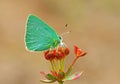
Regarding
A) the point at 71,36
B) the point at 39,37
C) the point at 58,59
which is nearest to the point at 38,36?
the point at 39,37

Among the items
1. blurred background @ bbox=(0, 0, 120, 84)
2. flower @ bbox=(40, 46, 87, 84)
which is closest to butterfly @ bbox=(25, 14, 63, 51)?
→ flower @ bbox=(40, 46, 87, 84)

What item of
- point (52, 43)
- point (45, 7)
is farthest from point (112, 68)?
point (52, 43)

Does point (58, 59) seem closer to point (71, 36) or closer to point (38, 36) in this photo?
point (38, 36)

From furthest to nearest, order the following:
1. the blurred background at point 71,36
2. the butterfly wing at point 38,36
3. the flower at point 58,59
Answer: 1. the blurred background at point 71,36
2. the flower at point 58,59
3. the butterfly wing at point 38,36

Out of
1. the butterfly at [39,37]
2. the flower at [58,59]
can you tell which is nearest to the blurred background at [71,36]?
the flower at [58,59]

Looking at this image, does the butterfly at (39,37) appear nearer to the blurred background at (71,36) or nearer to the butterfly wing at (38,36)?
the butterfly wing at (38,36)

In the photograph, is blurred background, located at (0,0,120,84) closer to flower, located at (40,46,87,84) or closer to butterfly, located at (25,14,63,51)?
flower, located at (40,46,87,84)

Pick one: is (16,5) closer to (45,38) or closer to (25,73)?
(25,73)

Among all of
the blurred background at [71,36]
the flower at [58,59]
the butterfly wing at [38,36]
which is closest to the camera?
the butterfly wing at [38,36]
